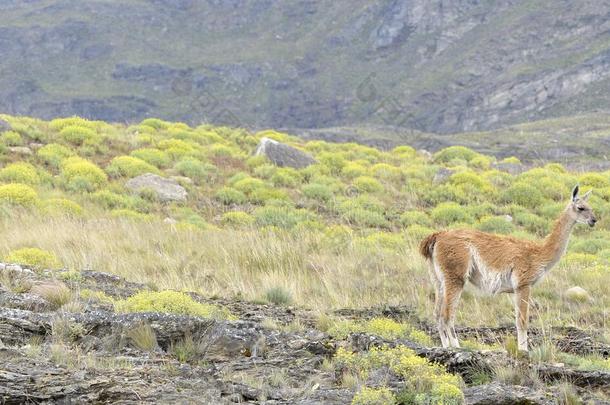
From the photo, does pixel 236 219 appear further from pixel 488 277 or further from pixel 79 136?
pixel 488 277

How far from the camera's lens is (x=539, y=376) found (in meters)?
5.71

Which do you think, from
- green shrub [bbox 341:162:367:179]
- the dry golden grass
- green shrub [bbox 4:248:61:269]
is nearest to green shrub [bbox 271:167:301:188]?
green shrub [bbox 341:162:367:179]

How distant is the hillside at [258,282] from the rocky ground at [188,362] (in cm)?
2

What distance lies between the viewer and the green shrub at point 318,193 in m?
20.1

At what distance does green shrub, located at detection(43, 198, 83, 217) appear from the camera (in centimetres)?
1487

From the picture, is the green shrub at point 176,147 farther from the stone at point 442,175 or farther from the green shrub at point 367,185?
the stone at point 442,175

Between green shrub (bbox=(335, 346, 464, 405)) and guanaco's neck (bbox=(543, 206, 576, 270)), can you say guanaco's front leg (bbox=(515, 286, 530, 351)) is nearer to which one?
guanaco's neck (bbox=(543, 206, 576, 270))

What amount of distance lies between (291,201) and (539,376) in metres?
13.9

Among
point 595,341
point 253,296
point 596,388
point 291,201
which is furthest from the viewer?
point 291,201

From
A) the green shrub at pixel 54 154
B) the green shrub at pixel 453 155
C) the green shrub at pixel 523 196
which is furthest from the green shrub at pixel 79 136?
the green shrub at pixel 453 155

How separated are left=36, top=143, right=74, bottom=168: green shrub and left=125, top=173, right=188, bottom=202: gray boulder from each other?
2.29 m

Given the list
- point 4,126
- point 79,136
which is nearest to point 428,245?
point 79,136

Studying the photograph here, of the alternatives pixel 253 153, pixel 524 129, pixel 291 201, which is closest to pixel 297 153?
pixel 253 153

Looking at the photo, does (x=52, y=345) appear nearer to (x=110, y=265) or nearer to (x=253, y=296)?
(x=253, y=296)
